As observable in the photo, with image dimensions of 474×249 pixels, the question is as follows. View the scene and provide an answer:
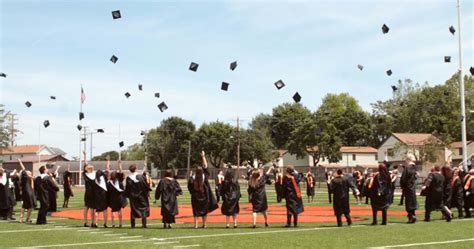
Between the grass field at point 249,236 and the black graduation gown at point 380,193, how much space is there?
2.12 ft

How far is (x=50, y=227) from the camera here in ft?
56.0

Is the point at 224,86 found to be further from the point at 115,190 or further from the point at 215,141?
the point at 215,141

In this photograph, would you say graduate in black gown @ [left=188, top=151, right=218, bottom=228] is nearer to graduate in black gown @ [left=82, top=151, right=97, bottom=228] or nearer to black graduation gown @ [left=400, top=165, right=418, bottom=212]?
graduate in black gown @ [left=82, top=151, right=97, bottom=228]

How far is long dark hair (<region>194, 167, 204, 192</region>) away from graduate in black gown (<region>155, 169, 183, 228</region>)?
0.63 m

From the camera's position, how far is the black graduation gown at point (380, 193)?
1738 centimetres

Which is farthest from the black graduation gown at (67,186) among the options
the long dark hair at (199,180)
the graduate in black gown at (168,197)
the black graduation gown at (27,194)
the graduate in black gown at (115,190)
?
the long dark hair at (199,180)

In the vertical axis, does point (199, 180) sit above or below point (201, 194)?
above

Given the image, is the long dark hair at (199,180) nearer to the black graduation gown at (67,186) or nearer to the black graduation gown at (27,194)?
the black graduation gown at (27,194)

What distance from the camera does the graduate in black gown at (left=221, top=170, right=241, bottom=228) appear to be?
17094 millimetres

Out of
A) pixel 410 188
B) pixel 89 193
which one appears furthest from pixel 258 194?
pixel 89 193

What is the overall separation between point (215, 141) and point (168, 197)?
83112 millimetres

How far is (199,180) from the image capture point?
679 inches

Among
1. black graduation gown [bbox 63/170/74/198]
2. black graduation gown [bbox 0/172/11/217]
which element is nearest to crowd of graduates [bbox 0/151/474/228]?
black graduation gown [bbox 0/172/11/217]

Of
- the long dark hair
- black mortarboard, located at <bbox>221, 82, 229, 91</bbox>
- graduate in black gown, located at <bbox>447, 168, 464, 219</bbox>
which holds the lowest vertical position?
graduate in black gown, located at <bbox>447, 168, 464, 219</bbox>
